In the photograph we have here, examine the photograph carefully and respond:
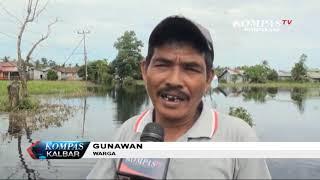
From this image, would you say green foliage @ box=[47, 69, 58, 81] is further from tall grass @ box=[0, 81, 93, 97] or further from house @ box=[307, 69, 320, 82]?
house @ box=[307, 69, 320, 82]

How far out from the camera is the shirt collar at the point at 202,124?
5.74ft

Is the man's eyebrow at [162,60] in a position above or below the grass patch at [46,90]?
above

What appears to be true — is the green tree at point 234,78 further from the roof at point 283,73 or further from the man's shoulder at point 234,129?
the man's shoulder at point 234,129

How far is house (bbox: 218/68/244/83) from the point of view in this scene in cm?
277

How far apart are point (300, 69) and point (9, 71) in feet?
5.74

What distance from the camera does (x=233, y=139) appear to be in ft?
5.63

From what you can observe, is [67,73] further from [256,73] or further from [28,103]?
[256,73]

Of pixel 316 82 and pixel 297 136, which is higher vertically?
pixel 316 82

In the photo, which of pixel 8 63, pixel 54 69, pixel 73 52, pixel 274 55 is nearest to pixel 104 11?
pixel 73 52

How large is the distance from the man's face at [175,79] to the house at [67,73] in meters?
1.22

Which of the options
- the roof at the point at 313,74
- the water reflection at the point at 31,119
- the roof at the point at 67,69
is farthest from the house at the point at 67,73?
the roof at the point at 313,74

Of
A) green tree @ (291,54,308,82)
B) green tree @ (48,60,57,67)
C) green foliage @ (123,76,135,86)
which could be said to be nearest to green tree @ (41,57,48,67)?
green tree @ (48,60,57,67)

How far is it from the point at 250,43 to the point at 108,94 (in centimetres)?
97

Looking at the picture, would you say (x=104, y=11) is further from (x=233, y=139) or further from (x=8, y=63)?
(x=233, y=139)
